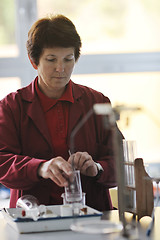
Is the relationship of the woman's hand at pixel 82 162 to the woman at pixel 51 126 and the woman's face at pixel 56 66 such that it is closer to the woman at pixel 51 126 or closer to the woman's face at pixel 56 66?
the woman at pixel 51 126

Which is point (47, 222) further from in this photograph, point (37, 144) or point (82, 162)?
point (37, 144)

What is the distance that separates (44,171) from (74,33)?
68cm

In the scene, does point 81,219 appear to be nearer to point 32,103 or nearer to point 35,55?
point 32,103

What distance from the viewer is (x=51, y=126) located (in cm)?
216

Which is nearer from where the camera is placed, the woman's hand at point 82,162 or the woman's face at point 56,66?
the woman's hand at point 82,162

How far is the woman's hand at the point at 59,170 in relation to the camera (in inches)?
70.2

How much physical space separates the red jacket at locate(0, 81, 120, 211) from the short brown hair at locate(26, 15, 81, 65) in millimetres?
201

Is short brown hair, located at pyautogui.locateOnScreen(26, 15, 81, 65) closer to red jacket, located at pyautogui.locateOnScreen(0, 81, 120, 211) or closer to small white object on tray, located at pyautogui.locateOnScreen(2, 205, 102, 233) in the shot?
red jacket, located at pyautogui.locateOnScreen(0, 81, 120, 211)

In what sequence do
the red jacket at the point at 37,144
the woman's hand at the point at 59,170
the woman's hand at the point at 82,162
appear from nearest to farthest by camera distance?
the woman's hand at the point at 59,170 < the woman's hand at the point at 82,162 < the red jacket at the point at 37,144

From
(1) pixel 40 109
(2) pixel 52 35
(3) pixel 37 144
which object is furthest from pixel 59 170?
(2) pixel 52 35

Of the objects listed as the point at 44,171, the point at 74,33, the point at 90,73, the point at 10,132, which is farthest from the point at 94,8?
the point at 44,171

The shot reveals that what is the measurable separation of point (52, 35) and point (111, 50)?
5.76 feet

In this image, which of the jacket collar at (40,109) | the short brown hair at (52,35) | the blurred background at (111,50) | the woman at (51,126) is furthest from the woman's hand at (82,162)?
the blurred background at (111,50)

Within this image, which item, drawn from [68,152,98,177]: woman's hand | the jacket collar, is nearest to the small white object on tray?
[68,152,98,177]: woman's hand
